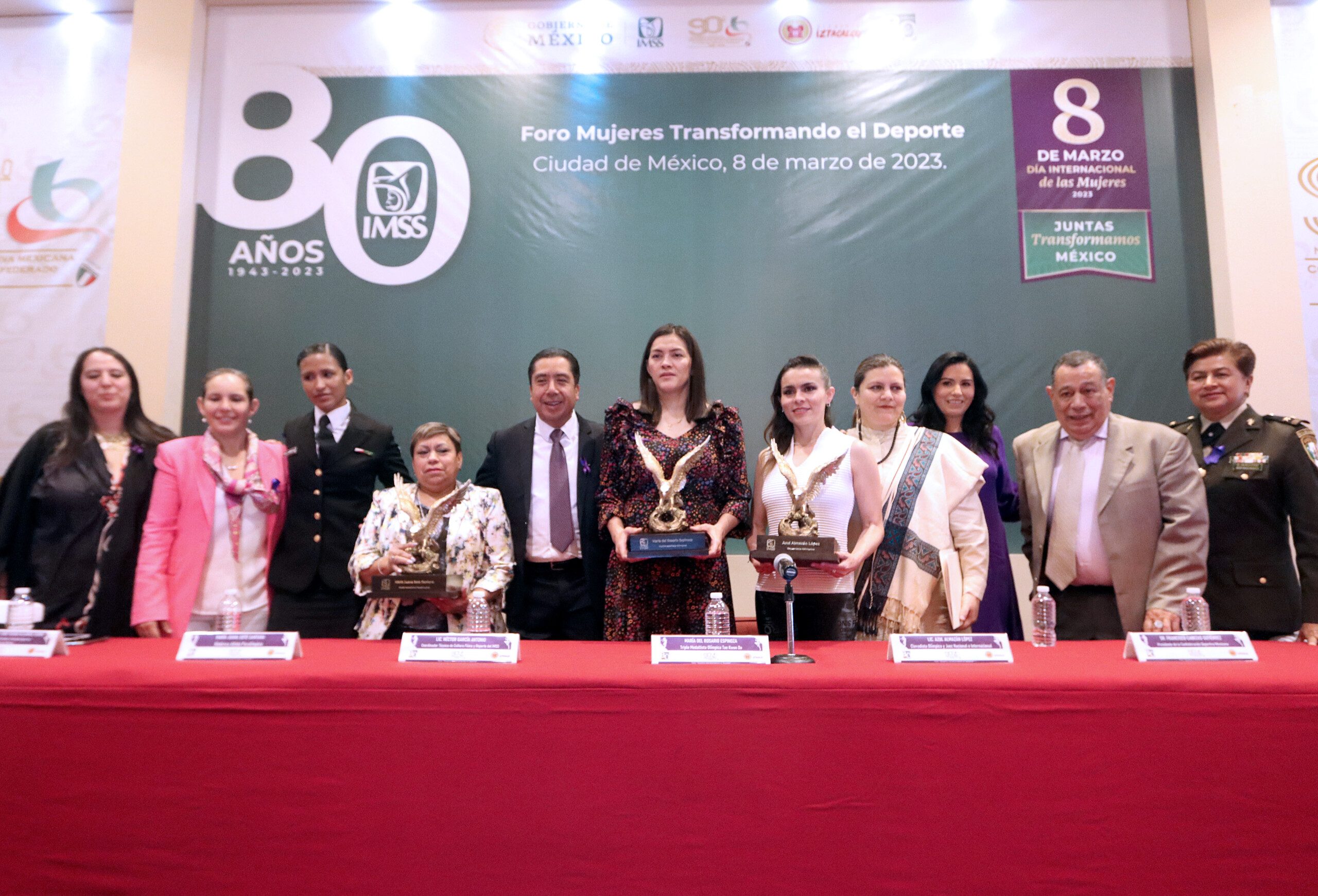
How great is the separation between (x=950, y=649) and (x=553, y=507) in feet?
5.67

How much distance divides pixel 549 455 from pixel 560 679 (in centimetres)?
172

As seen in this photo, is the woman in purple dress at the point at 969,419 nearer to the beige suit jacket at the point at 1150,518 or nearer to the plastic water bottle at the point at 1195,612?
the beige suit jacket at the point at 1150,518


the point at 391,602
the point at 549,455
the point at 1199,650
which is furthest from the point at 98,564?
the point at 1199,650

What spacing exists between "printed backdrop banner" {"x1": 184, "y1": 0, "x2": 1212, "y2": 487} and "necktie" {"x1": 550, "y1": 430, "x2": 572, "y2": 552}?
5.36ft

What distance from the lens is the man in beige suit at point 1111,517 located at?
2.62 metres

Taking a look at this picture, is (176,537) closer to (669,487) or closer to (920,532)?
(669,487)

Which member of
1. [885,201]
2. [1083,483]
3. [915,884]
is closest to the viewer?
[915,884]

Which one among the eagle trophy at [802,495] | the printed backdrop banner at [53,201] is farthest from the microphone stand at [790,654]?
the printed backdrop banner at [53,201]

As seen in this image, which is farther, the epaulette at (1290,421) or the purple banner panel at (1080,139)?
the purple banner panel at (1080,139)

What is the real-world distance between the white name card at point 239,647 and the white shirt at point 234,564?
97 cm

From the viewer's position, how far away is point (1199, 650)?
1.86 meters

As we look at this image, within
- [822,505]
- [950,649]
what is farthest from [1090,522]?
[950,649]

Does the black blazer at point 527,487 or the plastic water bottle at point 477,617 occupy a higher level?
the black blazer at point 527,487

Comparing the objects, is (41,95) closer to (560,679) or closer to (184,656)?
(184,656)
